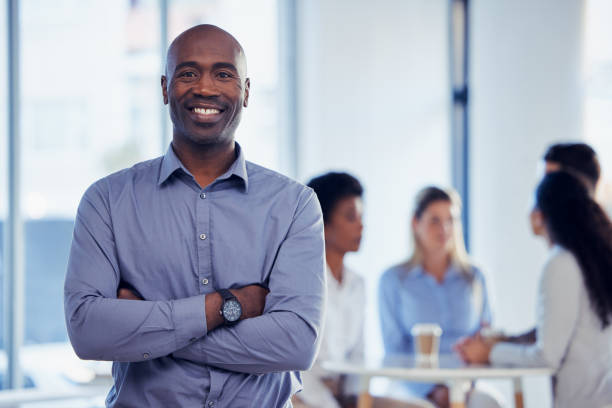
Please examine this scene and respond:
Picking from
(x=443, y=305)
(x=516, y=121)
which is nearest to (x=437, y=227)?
(x=443, y=305)

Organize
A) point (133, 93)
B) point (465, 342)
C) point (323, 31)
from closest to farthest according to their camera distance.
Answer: point (465, 342), point (133, 93), point (323, 31)

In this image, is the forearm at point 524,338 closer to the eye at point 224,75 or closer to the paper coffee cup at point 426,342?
the paper coffee cup at point 426,342

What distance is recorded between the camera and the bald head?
1.72m

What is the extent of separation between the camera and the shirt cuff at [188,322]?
1.62 m

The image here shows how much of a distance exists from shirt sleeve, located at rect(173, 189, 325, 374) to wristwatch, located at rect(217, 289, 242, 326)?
0.08 feet

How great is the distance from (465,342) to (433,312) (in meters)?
0.65

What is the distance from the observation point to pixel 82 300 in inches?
65.2

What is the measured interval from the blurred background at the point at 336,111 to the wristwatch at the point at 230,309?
2.82 m

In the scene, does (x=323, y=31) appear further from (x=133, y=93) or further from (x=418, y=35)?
(x=133, y=93)

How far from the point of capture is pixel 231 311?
5.41ft

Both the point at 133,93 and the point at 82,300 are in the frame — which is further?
the point at 133,93

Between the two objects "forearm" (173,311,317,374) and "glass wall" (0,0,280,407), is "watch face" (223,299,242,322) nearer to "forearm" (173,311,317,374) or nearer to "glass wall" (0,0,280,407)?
"forearm" (173,311,317,374)

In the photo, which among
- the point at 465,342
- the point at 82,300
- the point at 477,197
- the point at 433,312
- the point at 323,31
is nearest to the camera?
the point at 82,300

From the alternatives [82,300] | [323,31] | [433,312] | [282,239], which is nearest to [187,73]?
[282,239]
